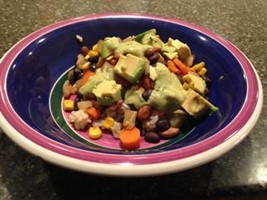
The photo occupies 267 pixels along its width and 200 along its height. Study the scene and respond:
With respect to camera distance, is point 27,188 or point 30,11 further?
point 30,11

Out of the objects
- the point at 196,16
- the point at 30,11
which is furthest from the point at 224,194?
the point at 30,11

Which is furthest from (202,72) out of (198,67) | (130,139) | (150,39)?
(130,139)

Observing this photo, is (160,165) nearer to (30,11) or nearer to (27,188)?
(27,188)

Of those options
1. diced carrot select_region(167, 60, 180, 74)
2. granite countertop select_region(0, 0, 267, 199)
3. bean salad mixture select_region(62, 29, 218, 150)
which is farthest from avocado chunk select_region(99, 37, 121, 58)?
granite countertop select_region(0, 0, 267, 199)

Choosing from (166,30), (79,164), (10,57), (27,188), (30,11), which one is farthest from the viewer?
(30,11)

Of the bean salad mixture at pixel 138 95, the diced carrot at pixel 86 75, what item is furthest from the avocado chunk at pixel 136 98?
the diced carrot at pixel 86 75

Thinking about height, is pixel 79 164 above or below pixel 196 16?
above

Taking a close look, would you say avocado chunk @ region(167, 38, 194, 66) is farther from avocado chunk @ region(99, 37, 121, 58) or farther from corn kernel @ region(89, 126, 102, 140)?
corn kernel @ region(89, 126, 102, 140)
